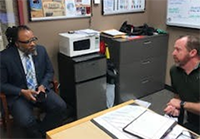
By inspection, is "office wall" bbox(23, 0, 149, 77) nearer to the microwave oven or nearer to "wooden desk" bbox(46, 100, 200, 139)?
the microwave oven

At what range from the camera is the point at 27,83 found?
2229 millimetres

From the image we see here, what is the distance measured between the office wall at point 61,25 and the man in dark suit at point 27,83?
0.42m

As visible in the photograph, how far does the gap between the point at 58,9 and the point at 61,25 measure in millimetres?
197

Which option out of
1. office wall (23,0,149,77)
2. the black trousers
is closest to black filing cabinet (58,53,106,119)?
office wall (23,0,149,77)

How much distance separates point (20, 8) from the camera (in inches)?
97.1

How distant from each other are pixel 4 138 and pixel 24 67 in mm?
829

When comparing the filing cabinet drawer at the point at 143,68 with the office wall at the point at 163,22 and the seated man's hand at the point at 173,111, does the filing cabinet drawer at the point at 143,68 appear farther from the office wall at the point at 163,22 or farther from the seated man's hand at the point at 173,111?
the seated man's hand at the point at 173,111

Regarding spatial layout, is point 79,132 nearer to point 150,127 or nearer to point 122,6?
point 150,127

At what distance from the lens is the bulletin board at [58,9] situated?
2.59 metres

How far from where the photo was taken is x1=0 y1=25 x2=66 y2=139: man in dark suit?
2084mm

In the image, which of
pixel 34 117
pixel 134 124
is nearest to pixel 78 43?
pixel 34 117

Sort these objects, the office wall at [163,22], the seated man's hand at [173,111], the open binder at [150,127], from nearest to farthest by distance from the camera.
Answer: the open binder at [150,127], the seated man's hand at [173,111], the office wall at [163,22]

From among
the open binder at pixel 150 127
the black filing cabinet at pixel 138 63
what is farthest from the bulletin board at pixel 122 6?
the open binder at pixel 150 127

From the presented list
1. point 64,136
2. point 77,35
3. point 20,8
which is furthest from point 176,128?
point 20,8
